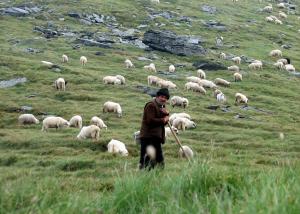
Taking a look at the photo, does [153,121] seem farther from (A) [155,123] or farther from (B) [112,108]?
(B) [112,108]

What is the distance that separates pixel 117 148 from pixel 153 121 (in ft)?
21.0

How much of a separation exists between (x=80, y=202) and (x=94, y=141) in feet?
50.6

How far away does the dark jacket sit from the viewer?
46.0 ft

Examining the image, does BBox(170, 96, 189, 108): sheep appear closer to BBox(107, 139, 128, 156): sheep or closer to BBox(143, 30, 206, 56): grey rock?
BBox(107, 139, 128, 156): sheep

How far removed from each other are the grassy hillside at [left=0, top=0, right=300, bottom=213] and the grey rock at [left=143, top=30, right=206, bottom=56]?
1232 millimetres

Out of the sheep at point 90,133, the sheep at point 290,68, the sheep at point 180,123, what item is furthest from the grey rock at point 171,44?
the sheep at point 90,133

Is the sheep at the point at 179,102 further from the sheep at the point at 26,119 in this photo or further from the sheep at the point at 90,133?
the sheep at the point at 90,133

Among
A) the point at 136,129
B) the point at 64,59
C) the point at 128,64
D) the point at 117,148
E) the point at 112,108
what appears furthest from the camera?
the point at 64,59

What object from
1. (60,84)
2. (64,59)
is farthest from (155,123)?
(64,59)

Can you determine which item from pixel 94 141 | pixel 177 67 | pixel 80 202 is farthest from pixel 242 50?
pixel 80 202

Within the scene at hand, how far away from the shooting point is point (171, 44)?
55.7 metres

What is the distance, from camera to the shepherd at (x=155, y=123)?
45.9 ft

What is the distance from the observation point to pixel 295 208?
18.1ft

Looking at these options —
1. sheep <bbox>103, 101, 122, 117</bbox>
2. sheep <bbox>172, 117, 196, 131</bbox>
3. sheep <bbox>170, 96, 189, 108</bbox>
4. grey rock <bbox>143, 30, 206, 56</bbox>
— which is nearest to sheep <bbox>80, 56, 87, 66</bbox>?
grey rock <bbox>143, 30, 206, 56</bbox>
